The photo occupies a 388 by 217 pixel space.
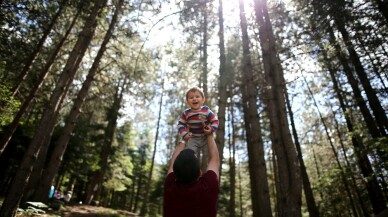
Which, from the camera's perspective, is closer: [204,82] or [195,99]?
[195,99]

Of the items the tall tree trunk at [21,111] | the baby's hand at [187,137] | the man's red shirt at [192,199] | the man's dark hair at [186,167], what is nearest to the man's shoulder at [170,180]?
the man's red shirt at [192,199]

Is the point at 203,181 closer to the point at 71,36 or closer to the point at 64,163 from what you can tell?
the point at 71,36

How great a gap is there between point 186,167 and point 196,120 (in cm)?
134

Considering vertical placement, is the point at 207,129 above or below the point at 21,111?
below

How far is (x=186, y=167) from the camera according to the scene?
2266 millimetres

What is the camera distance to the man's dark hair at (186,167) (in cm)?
226

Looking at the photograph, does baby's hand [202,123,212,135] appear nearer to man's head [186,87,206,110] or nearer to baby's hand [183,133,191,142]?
baby's hand [183,133,191,142]

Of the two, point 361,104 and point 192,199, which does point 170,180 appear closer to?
point 192,199

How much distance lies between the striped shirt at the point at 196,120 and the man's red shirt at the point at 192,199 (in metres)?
1.15

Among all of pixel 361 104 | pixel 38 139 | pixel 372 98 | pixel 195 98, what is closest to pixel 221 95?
pixel 372 98

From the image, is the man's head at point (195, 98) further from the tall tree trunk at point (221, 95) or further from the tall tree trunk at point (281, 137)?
the tall tree trunk at point (221, 95)

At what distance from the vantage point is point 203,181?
93.7 inches

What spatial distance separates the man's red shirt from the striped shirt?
1148mm

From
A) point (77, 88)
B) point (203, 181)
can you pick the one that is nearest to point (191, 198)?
point (203, 181)
